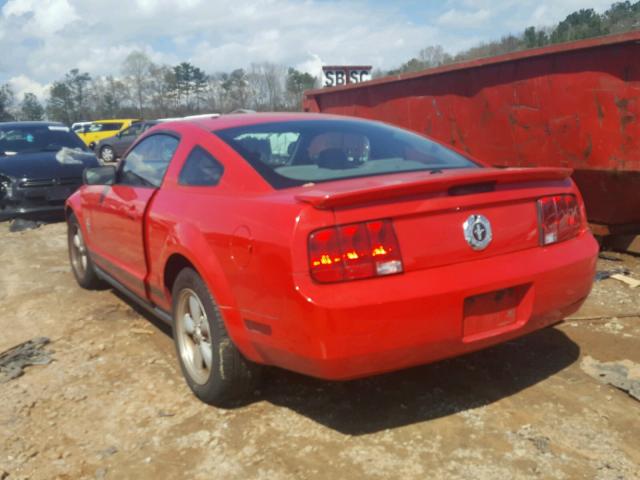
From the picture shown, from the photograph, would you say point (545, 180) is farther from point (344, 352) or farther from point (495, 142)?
point (495, 142)

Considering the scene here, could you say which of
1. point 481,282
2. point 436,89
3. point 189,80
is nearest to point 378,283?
point 481,282

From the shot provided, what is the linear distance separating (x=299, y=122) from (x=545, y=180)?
1.43m

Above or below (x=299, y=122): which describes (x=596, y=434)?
below

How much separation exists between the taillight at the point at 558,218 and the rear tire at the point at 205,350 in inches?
59.1

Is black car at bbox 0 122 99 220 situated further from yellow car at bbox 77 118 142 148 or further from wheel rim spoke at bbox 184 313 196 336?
yellow car at bbox 77 118 142 148

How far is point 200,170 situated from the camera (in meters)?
3.43

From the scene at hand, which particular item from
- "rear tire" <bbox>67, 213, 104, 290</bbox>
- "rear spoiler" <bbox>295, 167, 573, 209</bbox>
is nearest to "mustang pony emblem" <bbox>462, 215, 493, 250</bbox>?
"rear spoiler" <bbox>295, 167, 573, 209</bbox>

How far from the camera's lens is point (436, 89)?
7031 millimetres

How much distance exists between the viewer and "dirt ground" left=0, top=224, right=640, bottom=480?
2.66 m

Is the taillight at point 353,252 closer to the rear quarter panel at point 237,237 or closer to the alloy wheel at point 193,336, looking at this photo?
the rear quarter panel at point 237,237

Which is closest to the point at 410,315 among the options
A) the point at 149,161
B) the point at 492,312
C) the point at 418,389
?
the point at 492,312

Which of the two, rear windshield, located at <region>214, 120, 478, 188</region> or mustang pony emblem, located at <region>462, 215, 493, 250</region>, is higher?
rear windshield, located at <region>214, 120, 478, 188</region>

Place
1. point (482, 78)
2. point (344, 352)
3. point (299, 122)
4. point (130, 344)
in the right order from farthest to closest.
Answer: point (482, 78) → point (130, 344) → point (299, 122) → point (344, 352)

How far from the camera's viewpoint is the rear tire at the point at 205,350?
3047 millimetres
